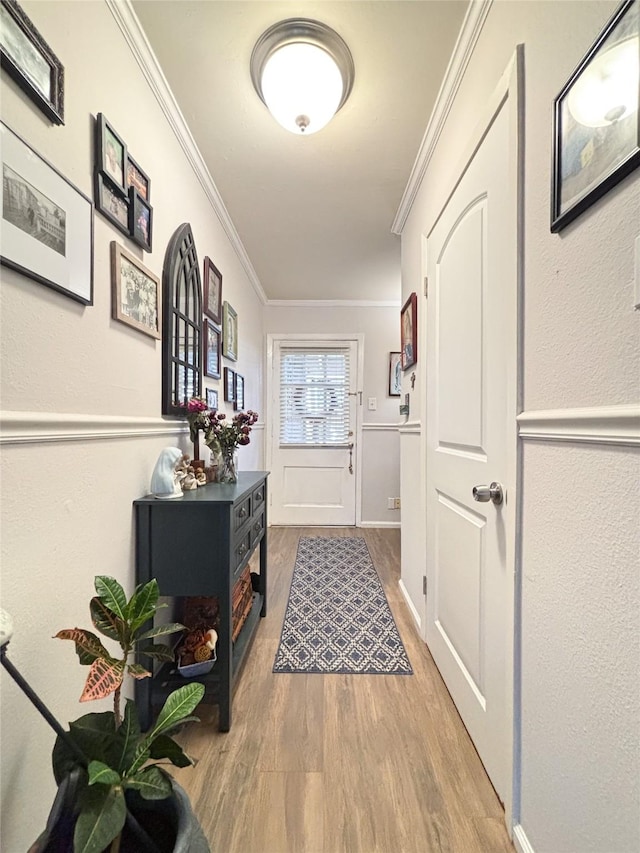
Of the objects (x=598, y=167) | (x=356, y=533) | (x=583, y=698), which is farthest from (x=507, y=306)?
(x=356, y=533)

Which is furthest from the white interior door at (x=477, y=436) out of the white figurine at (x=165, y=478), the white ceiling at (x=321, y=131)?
the white figurine at (x=165, y=478)

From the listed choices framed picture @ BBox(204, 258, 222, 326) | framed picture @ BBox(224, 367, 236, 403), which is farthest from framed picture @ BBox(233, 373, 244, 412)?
framed picture @ BBox(204, 258, 222, 326)

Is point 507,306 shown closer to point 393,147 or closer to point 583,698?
point 583,698

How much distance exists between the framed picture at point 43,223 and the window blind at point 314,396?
2.77 meters

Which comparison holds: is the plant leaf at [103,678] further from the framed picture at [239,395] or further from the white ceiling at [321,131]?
the framed picture at [239,395]

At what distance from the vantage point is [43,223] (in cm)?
77

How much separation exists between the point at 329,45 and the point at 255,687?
239cm

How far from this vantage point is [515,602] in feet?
2.94

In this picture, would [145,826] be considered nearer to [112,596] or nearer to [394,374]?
[112,596]

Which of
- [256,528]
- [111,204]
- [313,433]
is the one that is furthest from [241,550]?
[313,433]

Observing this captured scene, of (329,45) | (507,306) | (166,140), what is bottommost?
(507,306)

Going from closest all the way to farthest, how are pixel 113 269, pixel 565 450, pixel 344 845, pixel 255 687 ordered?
pixel 565 450 < pixel 344 845 < pixel 113 269 < pixel 255 687

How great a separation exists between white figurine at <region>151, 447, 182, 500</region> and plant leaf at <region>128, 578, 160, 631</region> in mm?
526

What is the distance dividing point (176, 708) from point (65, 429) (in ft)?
2.20
